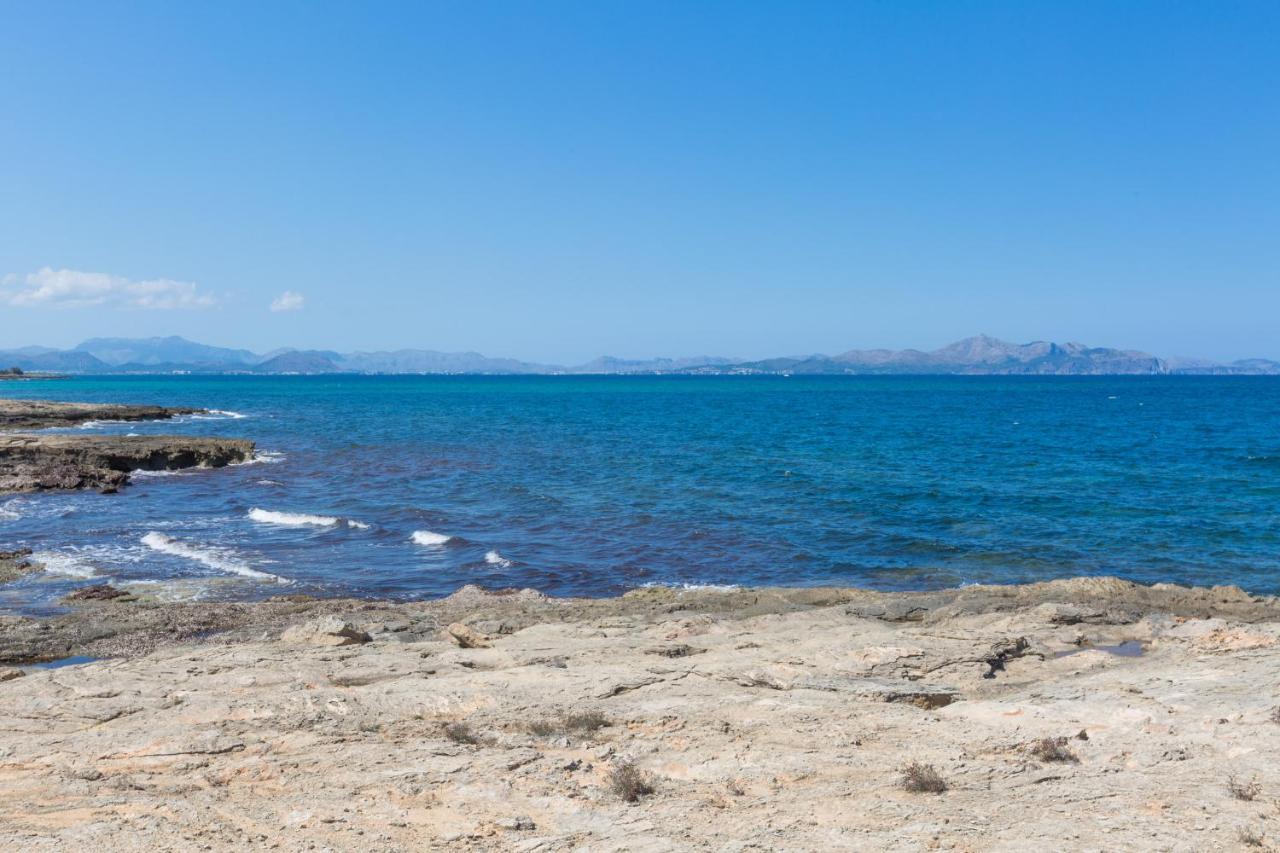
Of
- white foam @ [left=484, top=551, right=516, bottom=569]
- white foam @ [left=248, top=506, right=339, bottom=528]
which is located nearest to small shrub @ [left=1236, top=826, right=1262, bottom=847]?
white foam @ [left=484, top=551, right=516, bottom=569]

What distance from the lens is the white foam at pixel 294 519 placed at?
3359cm

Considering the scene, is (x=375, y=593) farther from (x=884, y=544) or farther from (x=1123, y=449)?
(x=1123, y=449)

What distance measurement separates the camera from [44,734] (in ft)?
36.3

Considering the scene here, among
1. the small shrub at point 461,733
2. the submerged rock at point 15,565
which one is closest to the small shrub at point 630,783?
the small shrub at point 461,733

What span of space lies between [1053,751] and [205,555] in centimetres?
2619

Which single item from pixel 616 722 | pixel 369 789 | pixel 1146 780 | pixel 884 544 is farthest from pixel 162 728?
pixel 884 544

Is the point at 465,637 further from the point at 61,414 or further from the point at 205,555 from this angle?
the point at 61,414

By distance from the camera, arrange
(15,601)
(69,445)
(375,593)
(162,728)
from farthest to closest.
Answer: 1. (69,445)
2. (375,593)
3. (15,601)
4. (162,728)

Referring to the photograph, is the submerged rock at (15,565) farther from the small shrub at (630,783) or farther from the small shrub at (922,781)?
the small shrub at (922,781)

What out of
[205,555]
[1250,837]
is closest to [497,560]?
[205,555]

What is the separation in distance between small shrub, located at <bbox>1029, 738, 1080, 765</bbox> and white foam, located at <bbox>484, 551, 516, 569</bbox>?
19.4 metres

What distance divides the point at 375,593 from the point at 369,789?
1528 cm

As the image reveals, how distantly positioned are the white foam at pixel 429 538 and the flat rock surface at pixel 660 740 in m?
13.5

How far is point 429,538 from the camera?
31.2m
